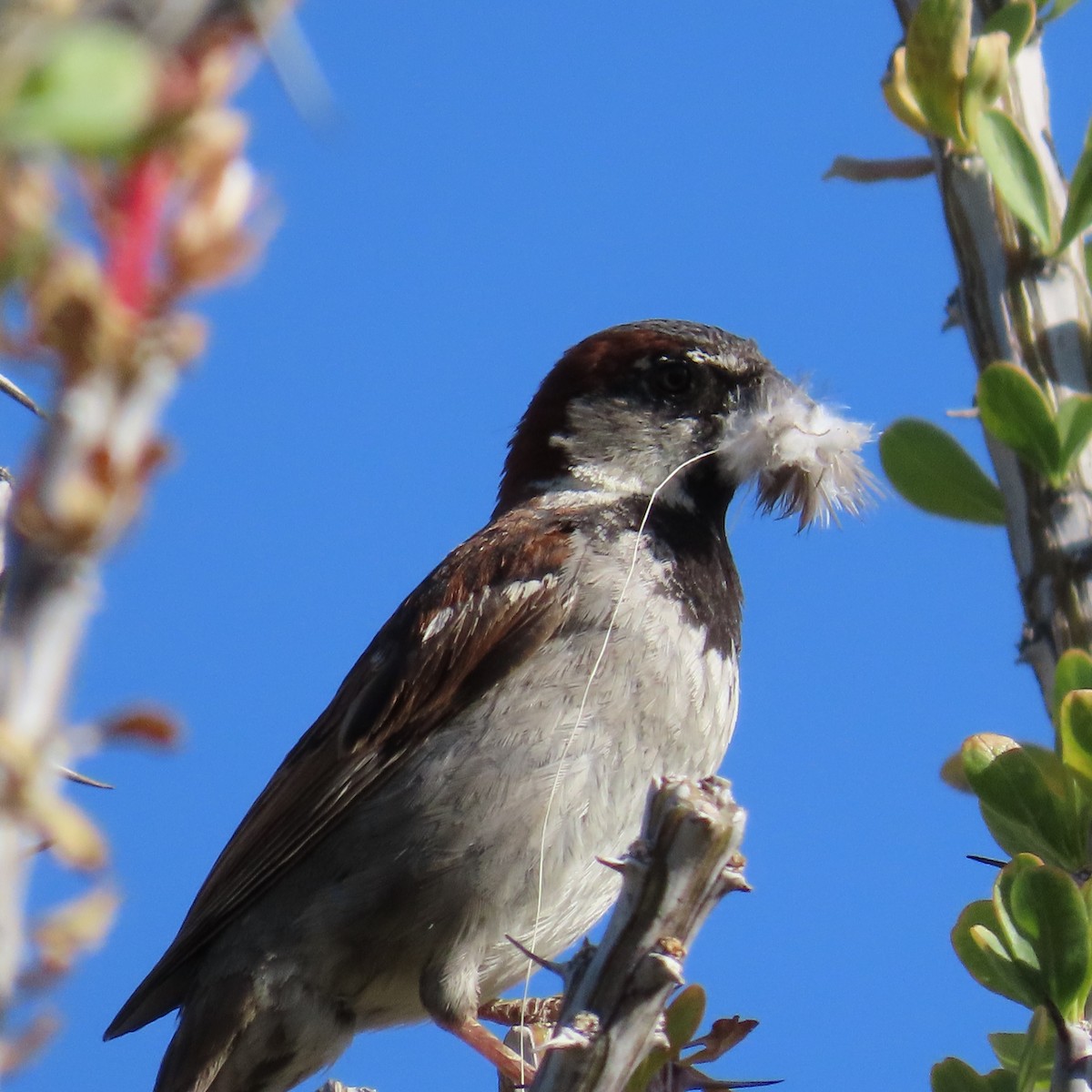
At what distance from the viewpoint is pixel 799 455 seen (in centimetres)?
459

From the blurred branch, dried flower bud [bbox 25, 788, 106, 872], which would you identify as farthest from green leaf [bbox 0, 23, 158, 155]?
dried flower bud [bbox 25, 788, 106, 872]

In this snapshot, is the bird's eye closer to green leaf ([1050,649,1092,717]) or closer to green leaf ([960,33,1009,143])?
green leaf ([960,33,1009,143])

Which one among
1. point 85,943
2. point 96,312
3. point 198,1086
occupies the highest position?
point 198,1086

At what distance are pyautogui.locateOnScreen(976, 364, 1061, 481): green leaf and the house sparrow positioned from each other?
1.85 meters

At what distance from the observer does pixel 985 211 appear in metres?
2.57

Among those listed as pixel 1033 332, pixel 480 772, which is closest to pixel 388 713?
pixel 480 772

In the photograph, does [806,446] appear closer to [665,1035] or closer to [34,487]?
[665,1035]

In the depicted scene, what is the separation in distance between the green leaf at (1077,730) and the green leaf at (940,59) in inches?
40.3

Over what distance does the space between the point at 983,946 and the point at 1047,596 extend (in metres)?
0.52

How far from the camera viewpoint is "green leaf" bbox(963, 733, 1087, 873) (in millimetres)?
2168

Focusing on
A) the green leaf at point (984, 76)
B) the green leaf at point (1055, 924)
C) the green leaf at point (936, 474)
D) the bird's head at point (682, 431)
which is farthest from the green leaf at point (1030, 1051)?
the bird's head at point (682, 431)

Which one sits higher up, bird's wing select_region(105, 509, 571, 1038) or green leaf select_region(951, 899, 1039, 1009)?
bird's wing select_region(105, 509, 571, 1038)

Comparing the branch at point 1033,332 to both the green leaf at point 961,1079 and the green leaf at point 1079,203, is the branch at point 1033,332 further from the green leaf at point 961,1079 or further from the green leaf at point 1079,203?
the green leaf at point 961,1079

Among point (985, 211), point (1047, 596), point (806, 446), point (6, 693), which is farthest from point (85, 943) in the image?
point (806, 446)
